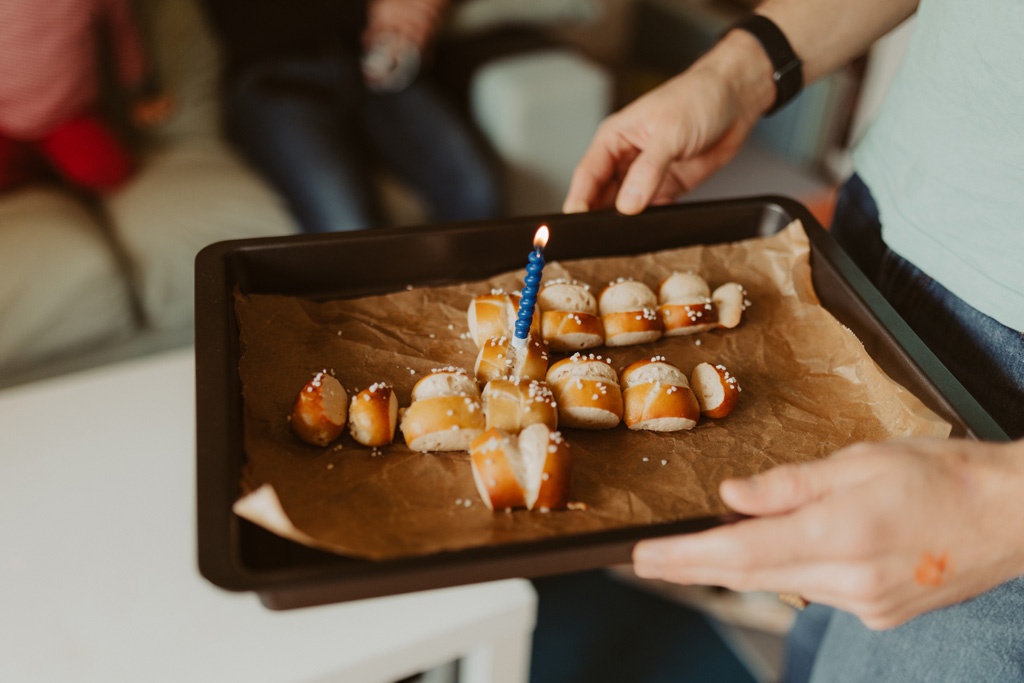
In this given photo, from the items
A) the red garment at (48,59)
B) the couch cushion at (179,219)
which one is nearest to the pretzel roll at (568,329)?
the couch cushion at (179,219)

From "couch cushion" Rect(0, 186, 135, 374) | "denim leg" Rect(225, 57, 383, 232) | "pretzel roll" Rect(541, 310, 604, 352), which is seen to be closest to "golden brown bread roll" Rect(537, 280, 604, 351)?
"pretzel roll" Rect(541, 310, 604, 352)

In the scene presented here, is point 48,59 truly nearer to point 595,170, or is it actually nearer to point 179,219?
point 179,219

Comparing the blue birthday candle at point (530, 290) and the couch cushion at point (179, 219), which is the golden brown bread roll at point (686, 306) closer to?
the blue birthday candle at point (530, 290)

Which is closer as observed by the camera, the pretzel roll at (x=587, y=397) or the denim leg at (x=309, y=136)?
the pretzel roll at (x=587, y=397)

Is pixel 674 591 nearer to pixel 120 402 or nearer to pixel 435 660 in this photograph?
pixel 435 660

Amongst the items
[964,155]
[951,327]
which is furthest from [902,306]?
[964,155]

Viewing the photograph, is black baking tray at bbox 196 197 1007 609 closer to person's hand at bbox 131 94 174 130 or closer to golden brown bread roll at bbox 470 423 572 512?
golden brown bread roll at bbox 470 423 572 512
